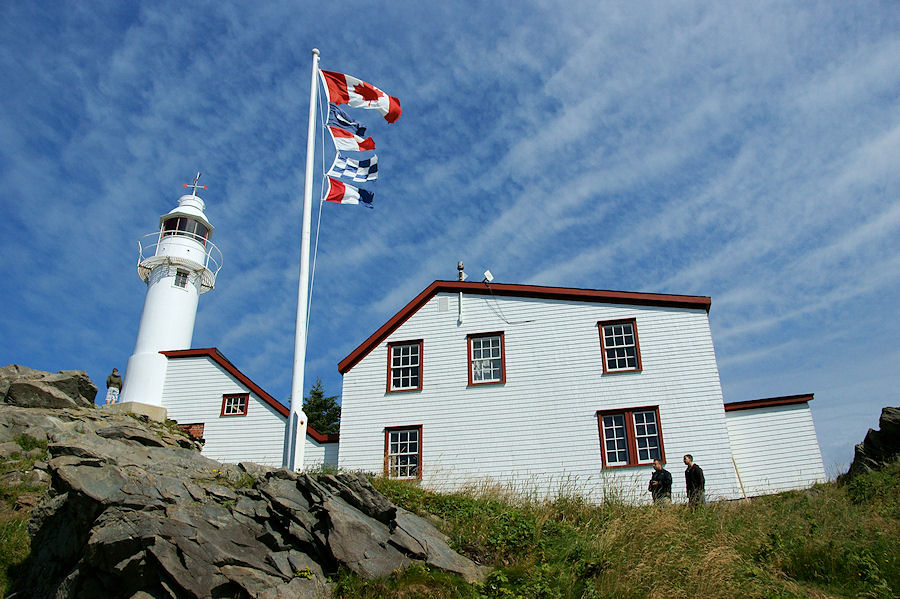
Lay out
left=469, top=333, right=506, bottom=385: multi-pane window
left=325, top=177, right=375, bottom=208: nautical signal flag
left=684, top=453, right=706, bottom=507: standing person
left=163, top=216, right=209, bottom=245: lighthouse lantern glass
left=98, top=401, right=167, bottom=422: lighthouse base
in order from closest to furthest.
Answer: left=684, top=453, right=706, bottom=507: standing person
left=325, top=177, right=375, bottom=208: nautical signal flag
left=469, top=333, right=506, bottom=385: multi-pane window
left=98, top=401, right=167, bottom=422: lighthouse base
left=163, top=216, right=209, bottom=245: lighthouse lantern glass

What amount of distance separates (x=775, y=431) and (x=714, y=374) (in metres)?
2.51

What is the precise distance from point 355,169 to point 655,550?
434 inches

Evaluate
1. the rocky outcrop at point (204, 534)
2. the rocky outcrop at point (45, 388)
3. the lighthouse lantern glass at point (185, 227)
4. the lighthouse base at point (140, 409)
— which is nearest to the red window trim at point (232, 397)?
the lighthouse base at point (140, 409)

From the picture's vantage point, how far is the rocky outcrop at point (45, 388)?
77.5 ft

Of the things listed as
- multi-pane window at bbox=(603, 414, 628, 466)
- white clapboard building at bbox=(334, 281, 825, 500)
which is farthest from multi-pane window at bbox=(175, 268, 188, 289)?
multi-pane window at bbox=(603, 414, 628, 466)

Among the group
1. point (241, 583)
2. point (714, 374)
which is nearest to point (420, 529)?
point (241, 583)

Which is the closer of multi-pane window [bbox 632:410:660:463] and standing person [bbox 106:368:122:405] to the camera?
multi-pane window [bbox 632:410:660:463]

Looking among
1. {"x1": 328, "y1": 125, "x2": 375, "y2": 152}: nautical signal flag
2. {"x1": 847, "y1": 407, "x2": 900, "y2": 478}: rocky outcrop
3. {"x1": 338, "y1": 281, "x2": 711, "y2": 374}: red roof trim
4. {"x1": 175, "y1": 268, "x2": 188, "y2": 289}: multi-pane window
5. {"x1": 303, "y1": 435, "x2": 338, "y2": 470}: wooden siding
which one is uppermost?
{"x1": 175, "y1": 268, "x2": 188, "y2": 289}: multi-pane window

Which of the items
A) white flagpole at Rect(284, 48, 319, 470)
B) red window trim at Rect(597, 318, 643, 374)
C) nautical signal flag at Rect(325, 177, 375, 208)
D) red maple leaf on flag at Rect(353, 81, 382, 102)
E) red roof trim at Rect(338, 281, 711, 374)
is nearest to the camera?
white flagpole at Rect(284, 48, 319, 470)

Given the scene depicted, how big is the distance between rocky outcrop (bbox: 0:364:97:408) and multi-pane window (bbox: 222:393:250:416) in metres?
5.10

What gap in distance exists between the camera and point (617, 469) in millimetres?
19828

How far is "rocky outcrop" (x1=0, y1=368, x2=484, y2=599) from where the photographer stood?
997 centimetres

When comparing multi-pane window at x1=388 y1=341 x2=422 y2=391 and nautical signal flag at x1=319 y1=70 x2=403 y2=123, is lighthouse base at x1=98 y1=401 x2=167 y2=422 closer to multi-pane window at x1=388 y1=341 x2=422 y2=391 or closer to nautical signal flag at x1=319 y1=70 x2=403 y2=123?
multi-pane window at x1=388 y1=341 x2=422 y2=391

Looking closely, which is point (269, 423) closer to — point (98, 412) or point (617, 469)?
point (98, 412)
